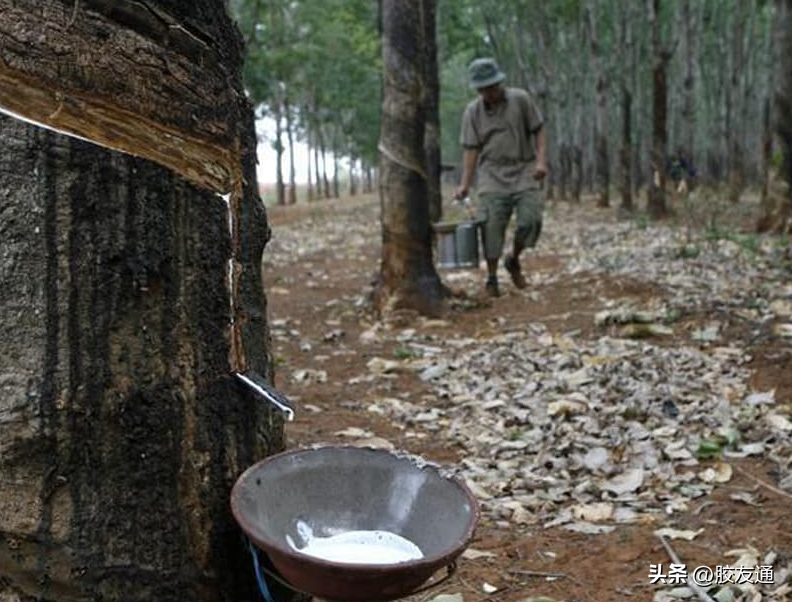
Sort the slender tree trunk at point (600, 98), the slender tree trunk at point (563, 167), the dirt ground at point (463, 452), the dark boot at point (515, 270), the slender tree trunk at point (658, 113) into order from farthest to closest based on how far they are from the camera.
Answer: the slender tree trunk at point (563, 167), the slender tree trunk at point (600, 98), the slender tree trunk at point (658, 113), the dark boot at point (515, 270), the dirt ground at point (463, 452)

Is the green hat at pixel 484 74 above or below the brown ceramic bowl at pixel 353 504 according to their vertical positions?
above

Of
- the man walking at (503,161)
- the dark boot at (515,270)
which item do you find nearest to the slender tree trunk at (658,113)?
the dark boot at (515,270)

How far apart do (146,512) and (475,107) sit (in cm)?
712

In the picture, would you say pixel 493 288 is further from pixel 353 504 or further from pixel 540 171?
pixel 353 504

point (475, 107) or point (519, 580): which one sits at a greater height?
point (475, 107)

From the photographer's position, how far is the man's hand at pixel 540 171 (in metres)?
8.31

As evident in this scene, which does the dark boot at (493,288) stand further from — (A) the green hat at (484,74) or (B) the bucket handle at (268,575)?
(B) the bucket handle at (268,575)

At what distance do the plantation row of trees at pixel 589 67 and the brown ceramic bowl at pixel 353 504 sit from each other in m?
14.4

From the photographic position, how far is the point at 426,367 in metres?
6.17

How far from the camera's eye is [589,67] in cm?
3306

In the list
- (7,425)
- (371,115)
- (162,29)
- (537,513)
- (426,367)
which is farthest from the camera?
(371,115)

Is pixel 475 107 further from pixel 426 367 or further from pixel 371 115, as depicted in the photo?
pixel 371 115

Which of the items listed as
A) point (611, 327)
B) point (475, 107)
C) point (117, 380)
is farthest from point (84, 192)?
point (475, 107)

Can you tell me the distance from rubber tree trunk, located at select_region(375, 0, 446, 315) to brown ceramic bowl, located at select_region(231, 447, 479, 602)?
571 centimetres
